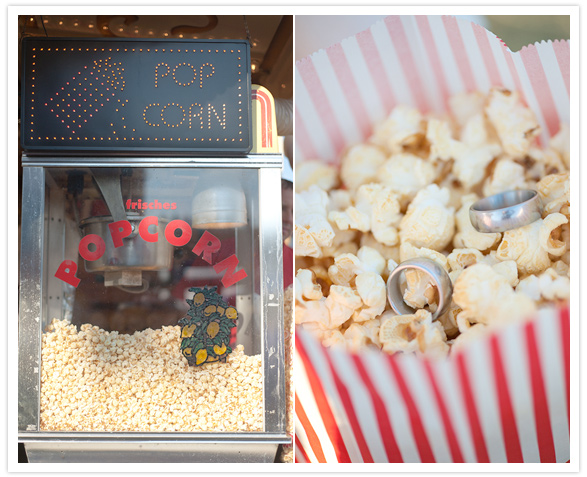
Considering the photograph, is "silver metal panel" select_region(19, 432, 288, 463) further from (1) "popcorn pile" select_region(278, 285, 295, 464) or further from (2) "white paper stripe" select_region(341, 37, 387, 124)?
(2) "white paper stripe" select_region(341, 37, 387, 124)

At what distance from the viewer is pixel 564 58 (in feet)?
8.02

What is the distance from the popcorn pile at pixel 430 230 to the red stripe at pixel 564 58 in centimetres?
21

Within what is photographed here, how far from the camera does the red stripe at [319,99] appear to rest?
8.06 feet

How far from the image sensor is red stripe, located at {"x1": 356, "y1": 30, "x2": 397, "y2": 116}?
8.06ft

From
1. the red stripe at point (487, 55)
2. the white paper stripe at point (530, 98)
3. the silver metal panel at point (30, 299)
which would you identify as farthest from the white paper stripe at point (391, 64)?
the silver metal panel at point (30, 299)

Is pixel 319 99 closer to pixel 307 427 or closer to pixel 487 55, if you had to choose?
pixel 487 55

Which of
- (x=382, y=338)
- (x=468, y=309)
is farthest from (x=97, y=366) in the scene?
(x=468, y=309)

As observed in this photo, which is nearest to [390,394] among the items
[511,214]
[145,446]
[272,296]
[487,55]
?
[272,296]

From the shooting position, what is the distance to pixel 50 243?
2.37 meters

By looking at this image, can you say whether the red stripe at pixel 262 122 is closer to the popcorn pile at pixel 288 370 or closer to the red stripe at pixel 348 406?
the popcorn pile at pixel 288 370

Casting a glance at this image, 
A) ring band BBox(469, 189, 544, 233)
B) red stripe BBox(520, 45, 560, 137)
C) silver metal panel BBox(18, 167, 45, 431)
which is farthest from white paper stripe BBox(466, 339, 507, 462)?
silver metal panel BBox(18, 167, 45, 431)

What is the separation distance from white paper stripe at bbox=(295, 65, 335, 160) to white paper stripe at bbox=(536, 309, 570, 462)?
1143 mm

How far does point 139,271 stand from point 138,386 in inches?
18.6
